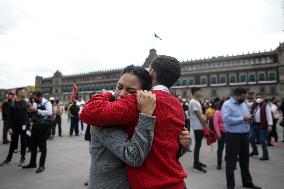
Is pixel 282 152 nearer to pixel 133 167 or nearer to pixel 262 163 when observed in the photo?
pixel 262 163

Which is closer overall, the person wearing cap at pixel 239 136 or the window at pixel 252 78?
the person wearing cap at pixel 239 136

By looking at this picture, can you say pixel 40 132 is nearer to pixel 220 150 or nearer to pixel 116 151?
pixel 220 150

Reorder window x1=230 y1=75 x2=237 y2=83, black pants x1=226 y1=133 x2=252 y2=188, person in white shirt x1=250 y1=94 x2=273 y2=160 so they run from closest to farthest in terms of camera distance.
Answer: black pants x1=226 y1=133 x2=252 y2=188 < person in white shirt x1=250 y1=94 x2=273 y2=160 < window x1=230 y1=75 x2=237 y2=83

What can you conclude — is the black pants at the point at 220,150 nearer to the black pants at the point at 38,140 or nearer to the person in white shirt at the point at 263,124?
the person in white shirt at the point at 263,124

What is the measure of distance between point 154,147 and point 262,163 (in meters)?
6.19

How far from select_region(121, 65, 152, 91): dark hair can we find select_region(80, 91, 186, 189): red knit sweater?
13 centimetres

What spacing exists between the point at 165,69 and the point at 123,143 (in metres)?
0.56

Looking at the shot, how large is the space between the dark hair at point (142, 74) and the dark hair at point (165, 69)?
0.06 metres

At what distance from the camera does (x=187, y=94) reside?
58.3 meters

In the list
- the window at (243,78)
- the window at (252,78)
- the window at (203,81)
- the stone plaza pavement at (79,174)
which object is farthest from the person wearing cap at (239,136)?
the window at (203,81)

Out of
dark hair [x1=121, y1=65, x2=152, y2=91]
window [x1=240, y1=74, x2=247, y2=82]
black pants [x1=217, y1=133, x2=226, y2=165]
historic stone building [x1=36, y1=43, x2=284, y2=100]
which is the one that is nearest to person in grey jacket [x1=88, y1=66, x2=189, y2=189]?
dark hair [x1=121, y1=65, x2=152, y2=91]

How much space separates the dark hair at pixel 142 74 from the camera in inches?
64.1

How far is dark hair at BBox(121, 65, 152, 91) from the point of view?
5.34 feet

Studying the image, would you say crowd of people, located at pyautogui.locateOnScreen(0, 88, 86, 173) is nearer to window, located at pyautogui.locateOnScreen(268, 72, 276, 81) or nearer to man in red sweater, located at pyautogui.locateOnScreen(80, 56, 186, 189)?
man in red sweater, located at pyautogui.locateOnScreen(80, 56, 186, 189)
